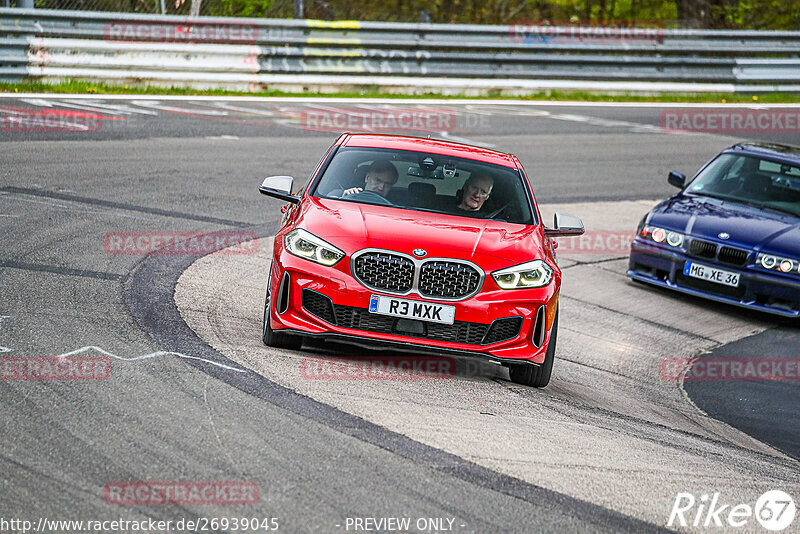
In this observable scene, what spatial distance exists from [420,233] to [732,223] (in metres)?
5.61

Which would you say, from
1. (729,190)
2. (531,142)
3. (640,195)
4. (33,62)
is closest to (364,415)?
(729,190)

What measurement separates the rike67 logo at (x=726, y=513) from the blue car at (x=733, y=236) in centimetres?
589

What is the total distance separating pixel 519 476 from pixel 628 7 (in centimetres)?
3637

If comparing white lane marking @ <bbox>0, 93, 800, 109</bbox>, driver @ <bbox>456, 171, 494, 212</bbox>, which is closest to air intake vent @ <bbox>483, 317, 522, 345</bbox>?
driver @ <bbox>456, 171, 494, 212</bbox>

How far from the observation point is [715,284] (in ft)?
37.3

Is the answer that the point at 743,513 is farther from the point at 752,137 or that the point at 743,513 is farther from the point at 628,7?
the point at 628,7

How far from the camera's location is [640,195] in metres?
16.4

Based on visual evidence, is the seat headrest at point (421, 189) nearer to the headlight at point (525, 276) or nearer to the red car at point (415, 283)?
the red car at point (415, 283)

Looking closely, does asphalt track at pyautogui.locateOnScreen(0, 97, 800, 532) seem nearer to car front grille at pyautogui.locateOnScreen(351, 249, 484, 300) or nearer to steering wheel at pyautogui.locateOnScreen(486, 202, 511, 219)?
car front grille at pyautogui.locateOnScreen(351, 249, 484, 300)

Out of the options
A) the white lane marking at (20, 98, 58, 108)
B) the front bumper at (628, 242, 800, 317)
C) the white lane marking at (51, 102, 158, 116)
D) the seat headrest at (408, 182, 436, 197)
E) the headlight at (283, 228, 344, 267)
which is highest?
the seat headrest at (408, 182, 436, 197)

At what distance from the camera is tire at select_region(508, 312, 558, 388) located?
7.34 metres

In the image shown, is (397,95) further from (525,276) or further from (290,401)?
(290,401)

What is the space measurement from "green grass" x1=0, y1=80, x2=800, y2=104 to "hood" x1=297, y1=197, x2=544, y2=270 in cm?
1317

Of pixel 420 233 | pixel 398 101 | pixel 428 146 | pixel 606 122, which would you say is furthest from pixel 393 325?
pixel 606 122
